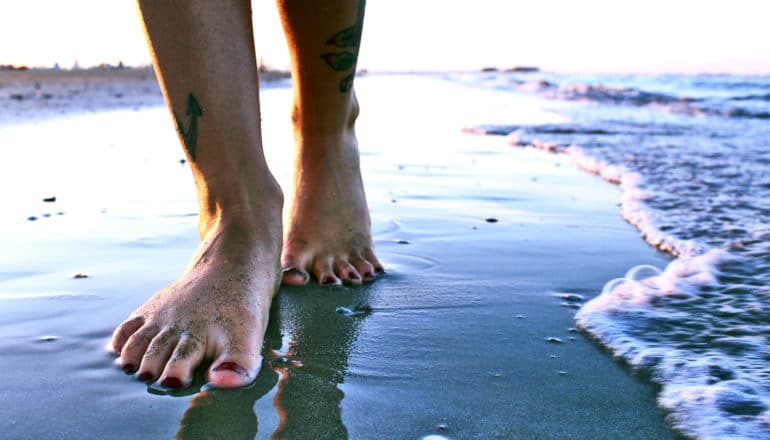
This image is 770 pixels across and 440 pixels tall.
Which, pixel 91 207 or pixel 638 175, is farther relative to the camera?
pixel 638 175

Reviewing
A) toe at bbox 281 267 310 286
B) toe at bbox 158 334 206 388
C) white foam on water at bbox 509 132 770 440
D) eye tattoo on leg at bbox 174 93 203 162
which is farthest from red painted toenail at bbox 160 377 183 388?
white foam on water at bbox 509 132 770 440

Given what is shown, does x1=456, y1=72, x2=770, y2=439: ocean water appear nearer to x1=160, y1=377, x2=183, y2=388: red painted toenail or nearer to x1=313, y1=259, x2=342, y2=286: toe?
x1=313, y1=259, x2=342, y2=286: toe

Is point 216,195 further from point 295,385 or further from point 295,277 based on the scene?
point 295,385

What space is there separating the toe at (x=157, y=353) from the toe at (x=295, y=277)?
529mm

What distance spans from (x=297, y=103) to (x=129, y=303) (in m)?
0.73

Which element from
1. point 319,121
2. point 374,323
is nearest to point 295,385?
point 374,323

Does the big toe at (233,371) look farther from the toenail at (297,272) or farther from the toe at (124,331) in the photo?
the toenail at (297,272)

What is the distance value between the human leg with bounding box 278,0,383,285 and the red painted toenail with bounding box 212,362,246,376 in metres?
0.60

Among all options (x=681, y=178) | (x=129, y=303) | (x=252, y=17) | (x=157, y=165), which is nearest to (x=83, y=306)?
(x=129, y=303)

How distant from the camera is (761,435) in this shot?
3.52 ft

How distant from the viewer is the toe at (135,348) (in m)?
1.25

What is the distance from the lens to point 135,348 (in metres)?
1.28

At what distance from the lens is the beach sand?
1070mm

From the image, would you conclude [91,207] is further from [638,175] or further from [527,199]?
[638,175]
